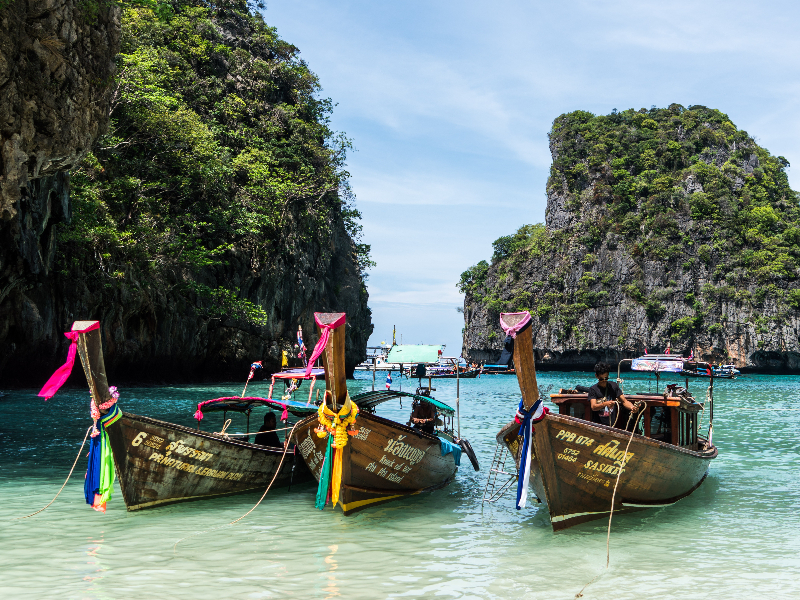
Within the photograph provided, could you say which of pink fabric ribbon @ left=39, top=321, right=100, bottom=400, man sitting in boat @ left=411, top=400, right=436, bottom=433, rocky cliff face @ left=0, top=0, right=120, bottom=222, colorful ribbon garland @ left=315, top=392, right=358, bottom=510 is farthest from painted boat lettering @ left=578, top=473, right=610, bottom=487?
rocky cliff face @ left=0, top=0, right=120, bottom=222

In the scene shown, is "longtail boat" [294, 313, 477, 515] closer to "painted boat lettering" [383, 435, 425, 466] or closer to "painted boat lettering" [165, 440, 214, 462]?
"painted boat lettering" [383, 435, 425, 466]

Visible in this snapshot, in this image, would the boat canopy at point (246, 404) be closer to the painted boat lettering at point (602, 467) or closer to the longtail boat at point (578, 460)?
the longtail boat at point (578, 460)

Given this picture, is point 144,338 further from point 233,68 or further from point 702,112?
point 702,112

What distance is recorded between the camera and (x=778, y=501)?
32.6 feet

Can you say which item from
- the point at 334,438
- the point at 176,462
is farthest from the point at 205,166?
the point at 334,438

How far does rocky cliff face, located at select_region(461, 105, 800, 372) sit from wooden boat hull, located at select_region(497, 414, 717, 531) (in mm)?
64371

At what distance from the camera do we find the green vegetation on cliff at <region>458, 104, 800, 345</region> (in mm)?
67188

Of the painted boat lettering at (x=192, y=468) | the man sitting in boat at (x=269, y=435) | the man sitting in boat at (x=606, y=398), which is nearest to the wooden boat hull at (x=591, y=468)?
the man sitting in boat at (x=606, y=398)

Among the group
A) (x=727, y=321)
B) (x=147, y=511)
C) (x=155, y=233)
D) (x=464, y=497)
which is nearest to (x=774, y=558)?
(x=464, y=497)

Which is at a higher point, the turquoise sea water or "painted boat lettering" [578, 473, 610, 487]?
"painted boat lettering" [578, 473, 610, 487]

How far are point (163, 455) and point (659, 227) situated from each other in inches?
2878

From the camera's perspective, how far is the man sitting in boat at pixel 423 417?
36.5 feet

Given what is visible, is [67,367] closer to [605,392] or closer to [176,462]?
[176,462]

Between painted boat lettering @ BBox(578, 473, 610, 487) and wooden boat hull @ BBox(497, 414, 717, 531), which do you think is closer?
wooden boat hull @ BBox(497, 414, 717, 531)
